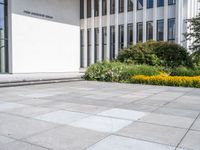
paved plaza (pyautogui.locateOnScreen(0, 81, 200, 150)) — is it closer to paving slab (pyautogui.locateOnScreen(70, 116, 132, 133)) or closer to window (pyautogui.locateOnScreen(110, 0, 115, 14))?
paving slab (pyautogui.locateOnScreen(70, 116, 132, 133))

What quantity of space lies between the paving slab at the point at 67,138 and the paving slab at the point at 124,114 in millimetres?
1502

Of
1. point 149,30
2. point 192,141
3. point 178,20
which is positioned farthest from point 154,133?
point 149,30

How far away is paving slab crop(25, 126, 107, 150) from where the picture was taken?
436 cm

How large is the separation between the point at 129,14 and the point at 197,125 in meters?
28.3

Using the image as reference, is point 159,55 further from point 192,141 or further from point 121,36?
point 192,141

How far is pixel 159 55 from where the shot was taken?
21.4 metres

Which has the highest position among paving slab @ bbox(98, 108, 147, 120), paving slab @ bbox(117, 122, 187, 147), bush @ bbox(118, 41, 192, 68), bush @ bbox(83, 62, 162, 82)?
bush @ bbox(118, 41, 192, 68)

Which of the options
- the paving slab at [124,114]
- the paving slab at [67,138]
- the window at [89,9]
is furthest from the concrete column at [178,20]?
the paving slab at [67,138]

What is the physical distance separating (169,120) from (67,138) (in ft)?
8.90

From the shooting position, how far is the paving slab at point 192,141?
171 inches

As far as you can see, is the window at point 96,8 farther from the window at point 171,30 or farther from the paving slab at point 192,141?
the paving slab at point 192,141

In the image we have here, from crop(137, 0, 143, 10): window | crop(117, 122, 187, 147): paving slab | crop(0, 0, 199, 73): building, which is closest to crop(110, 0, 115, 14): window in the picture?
crop(0, 0, 199, 73): building

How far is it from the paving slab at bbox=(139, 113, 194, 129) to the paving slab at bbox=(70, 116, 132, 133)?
628 mm

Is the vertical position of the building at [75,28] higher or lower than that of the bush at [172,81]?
higher
